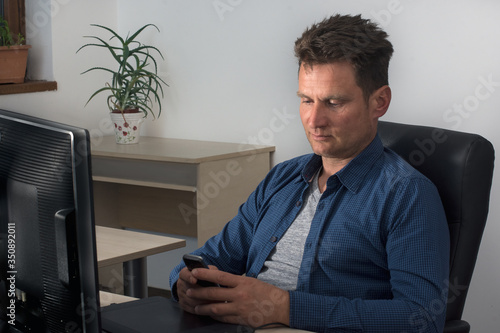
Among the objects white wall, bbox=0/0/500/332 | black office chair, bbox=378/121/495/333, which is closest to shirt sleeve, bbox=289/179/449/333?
black office chair, bbox=378/121/495/333

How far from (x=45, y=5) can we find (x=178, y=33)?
614 millimetres

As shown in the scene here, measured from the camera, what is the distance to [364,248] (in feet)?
4.43

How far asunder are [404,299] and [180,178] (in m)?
1.54

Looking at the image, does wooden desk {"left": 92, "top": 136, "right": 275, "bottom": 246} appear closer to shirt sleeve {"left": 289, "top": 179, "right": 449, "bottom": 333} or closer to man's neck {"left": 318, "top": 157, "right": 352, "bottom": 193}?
man's neck {"left": 318, "top": 157, "right": 352, "bottom": 193}

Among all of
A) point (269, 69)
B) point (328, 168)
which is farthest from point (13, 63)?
point (328, 168)

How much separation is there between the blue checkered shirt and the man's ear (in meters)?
0.07

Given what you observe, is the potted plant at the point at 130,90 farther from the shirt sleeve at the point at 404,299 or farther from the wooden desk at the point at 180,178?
the shirt sleeve at the point at 404,299

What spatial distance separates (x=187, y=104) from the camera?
3137 mm

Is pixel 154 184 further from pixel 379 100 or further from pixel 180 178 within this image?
pixel 379 100

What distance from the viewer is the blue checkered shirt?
1.23 meters

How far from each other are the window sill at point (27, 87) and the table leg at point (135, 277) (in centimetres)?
130

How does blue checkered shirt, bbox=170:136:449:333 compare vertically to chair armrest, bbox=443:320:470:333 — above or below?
above

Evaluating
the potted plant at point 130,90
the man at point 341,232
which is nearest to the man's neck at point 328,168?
the man at point 341,232

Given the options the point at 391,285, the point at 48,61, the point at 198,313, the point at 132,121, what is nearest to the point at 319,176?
the point at 391,285
